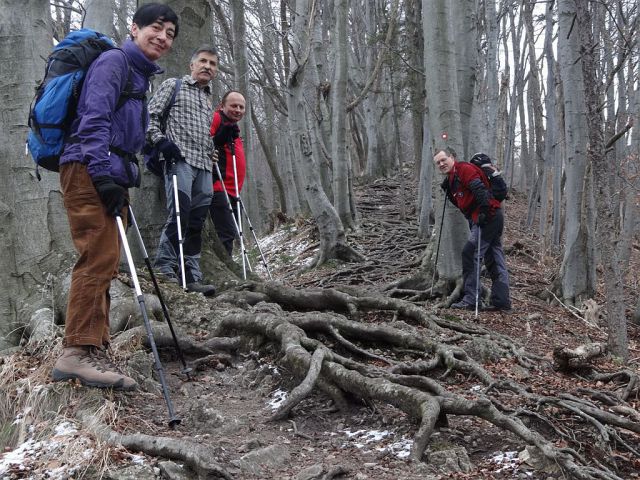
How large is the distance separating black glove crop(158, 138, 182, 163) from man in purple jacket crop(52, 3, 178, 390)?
202 cm

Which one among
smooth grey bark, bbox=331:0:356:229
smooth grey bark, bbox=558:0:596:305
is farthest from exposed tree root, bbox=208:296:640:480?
smooth grey bark, bbox=331:0:356:229

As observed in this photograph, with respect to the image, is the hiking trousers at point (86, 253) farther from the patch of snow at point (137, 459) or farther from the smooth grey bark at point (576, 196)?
the smooth grey bark at point (576, 196)

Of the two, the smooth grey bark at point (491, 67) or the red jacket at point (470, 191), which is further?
the smooth grey bark at point (491, 67)

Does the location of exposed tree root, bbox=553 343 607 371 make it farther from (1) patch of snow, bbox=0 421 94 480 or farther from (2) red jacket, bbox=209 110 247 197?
(2) red jacket, bbox=209 110 247 197

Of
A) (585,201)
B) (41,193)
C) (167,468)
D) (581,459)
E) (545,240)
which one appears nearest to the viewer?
(167,468)

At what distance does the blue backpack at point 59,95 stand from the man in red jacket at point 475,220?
15.9 ft

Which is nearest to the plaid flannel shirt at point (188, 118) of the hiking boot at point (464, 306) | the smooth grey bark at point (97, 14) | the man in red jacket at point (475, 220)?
the smooth grey bark at point (97, 14)

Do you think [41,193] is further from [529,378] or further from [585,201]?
[585,201]

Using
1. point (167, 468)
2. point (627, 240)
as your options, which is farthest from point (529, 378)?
point (627, 240)

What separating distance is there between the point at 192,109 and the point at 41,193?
1.88 meters

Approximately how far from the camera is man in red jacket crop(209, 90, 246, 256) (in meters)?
6.92

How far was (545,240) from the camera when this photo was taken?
13.9 meters

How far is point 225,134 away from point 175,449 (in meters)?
5.06

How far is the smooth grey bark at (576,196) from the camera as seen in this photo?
8.66 m
